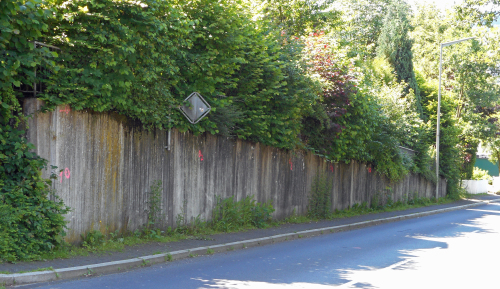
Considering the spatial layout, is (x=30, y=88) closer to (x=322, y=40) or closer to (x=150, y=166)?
(x=150, y=166)

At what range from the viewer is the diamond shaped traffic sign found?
1046 centimetres

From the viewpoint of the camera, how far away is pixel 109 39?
27.3 feet

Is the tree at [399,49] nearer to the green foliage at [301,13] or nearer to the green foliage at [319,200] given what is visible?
the green foliage at [301,13]

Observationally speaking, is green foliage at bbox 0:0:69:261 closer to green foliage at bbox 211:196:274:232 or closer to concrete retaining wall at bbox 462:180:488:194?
green foliage at bbox 211:196:274:232

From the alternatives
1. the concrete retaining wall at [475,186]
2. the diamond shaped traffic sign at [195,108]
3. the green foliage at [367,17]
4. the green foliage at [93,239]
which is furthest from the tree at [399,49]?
the green foliage at [93,239]

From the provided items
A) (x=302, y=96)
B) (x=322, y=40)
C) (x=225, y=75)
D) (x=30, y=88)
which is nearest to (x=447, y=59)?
(x=322, y=40)

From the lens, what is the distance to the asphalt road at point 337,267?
7.07 metres

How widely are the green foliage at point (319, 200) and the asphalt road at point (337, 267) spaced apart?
3128 mm

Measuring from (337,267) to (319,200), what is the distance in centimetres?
783

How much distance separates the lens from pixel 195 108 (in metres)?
10.6

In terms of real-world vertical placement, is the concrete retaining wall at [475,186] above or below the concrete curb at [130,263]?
below

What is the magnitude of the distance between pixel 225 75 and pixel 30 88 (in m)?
4.60

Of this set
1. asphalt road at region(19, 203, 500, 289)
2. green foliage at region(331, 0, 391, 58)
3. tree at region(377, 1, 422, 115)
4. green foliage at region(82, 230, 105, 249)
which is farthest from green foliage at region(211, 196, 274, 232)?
green foliage at region(331, 0, 391, 58)

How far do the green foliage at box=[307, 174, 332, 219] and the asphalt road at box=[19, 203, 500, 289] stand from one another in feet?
10.3
